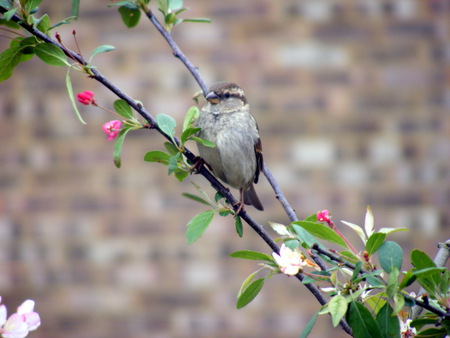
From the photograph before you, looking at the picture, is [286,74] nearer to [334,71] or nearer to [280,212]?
[334,71]

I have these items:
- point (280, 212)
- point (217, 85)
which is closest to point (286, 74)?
point (280, 212)

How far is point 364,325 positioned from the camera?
0.92m

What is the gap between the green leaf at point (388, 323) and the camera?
0.92 metres

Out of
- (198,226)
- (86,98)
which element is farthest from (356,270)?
(86,98)

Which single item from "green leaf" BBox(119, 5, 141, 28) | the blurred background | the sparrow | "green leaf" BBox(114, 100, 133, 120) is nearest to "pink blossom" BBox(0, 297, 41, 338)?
"green leaf" BBox(114, 100, 133, 120)

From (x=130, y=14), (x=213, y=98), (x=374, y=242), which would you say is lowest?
(x=374, y=242)

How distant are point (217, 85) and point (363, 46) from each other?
1.27m

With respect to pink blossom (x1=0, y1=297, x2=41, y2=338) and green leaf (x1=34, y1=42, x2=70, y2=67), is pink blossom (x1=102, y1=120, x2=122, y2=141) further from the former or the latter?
pink blossom (x1=0, y1=297, x2=41, y2=338)

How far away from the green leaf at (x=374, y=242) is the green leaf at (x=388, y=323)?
10 centimetres

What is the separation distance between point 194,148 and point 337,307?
91.3 inches

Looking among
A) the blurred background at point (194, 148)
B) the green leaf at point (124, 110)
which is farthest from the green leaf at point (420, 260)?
the blurred background at point (194, 148)

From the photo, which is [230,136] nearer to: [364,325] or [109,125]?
[109,125]

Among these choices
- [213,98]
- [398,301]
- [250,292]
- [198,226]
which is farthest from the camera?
[213,98]

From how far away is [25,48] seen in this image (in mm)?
1210
